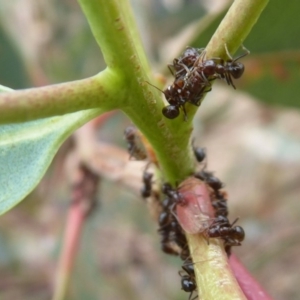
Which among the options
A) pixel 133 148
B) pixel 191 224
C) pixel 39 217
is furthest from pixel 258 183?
pixel 191 224

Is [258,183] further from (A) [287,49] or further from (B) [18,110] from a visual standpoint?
(B) [18,110]

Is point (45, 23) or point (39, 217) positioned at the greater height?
point (45, 23)

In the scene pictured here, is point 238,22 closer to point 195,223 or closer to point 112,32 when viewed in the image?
point 112,32

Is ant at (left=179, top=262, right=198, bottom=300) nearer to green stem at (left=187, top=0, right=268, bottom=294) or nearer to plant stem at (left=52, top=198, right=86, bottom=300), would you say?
green stem at (left=187, top=0, right=268, bottom=294)

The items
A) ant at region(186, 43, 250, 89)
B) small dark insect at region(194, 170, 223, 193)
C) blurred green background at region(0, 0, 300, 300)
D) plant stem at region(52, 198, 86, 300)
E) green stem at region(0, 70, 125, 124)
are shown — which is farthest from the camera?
blurred green background at region(0, 0, 300, 300)

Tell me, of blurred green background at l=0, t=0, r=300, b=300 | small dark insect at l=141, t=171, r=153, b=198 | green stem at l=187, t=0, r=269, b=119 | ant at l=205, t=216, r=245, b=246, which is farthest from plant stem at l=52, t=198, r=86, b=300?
green stem at l=187, t=0, r=269, b=119

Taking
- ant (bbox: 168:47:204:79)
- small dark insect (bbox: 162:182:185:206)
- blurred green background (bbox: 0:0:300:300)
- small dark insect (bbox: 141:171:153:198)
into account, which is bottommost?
small dark insect (bbox: 162:182:185:206)
